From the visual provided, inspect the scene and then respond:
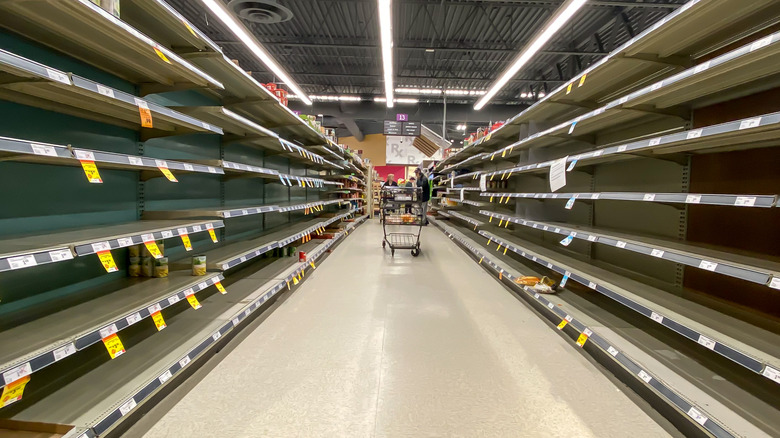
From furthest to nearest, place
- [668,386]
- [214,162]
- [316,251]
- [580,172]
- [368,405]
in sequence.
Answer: [316,251], [580,172], [214,162], [368,405], [668,386]

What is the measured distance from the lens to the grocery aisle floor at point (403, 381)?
1504 millimetres

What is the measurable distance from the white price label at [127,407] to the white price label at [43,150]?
3.07 ft

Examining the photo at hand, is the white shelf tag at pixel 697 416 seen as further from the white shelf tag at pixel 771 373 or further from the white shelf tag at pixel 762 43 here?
the white shelf tag at pixel 762 43

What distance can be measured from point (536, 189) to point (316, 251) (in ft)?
10.1

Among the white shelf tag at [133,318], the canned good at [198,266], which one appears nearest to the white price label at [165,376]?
the white shelf tag at [133,318]

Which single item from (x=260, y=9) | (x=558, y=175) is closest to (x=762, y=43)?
(x=558, y=175)

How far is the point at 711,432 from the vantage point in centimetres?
118

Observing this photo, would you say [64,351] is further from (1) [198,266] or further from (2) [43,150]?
(1) [198,266]

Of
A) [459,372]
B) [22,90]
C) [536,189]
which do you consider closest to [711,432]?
[459,372]

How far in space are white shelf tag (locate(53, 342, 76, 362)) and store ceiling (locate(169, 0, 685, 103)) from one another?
5.50 metres

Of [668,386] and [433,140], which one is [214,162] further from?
[433,140]

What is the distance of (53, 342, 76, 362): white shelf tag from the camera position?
1130 millimetres

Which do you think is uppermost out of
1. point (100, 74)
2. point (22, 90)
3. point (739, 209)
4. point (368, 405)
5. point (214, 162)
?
point (100, 74)

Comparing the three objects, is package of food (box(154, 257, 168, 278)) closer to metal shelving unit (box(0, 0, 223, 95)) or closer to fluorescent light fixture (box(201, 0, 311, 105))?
metal shelving unit (box(0, 0, 223, 95))
